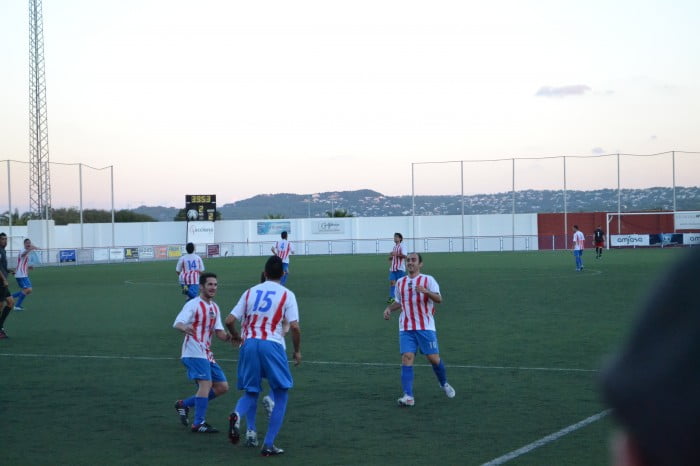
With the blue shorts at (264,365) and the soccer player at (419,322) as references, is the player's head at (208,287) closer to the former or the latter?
the blue shorts at (264,365)

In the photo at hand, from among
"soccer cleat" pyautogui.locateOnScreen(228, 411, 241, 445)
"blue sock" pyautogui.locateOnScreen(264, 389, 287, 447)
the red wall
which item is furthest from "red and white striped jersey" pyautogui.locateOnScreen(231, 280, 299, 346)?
the red wall

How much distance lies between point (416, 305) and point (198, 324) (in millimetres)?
3121

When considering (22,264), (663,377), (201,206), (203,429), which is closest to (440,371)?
(203,429)

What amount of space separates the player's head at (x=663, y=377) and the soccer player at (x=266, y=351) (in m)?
8.82

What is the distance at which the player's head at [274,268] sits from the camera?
9844mm

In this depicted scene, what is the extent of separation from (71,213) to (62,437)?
88860 millimetres

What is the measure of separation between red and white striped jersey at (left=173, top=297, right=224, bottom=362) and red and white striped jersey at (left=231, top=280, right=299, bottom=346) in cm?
100

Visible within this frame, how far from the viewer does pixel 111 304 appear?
2933 cm

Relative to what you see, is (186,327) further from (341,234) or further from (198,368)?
(341,234)

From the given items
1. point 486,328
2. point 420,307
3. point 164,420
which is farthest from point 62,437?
point 486,328

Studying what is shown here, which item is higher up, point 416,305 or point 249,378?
point 416,305

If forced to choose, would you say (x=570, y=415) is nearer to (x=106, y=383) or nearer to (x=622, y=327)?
(x=106, y=383)

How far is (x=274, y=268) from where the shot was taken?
388 inches

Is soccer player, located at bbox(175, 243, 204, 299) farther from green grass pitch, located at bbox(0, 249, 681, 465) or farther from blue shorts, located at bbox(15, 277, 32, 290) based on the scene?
blue shorts, located at bbox(15, 277, 32, 290)
